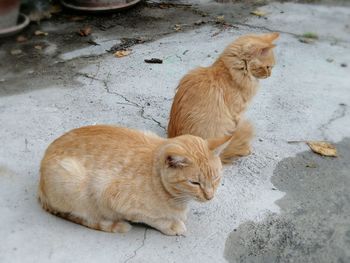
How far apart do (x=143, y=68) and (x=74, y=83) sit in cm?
71

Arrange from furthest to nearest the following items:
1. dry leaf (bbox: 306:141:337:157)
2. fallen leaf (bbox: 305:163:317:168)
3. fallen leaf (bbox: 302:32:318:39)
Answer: fallen leaf (bbox: 302:32:318:39) < dry leaf (bbox: 306:141:337:157) < fallen leaf (bbox: 305:163:317:168)

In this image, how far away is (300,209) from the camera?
9.48ft

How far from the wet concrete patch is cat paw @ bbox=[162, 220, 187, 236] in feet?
0.93

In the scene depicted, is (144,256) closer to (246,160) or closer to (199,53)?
(246,160)

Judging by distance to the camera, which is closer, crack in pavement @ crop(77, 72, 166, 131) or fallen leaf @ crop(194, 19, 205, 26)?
crack in pavement @ crop(77, 72, 166, 131)

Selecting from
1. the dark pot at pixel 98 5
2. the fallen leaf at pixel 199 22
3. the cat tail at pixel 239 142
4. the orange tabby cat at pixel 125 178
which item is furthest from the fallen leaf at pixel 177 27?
the orange tabby cat at pixel 125 178

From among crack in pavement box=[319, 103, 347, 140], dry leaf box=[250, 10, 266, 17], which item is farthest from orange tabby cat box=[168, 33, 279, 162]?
dry leaf box=[250, 10, 266, 17]

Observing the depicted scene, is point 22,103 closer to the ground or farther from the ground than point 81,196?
closer to the ground

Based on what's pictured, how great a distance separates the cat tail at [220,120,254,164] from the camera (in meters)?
3.13

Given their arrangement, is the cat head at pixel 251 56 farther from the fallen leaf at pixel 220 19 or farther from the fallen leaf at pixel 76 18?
the fallen leaf at pixel 76 18

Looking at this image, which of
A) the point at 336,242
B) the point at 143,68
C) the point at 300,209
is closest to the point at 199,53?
the point at 143,68

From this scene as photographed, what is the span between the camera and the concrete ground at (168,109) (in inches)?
→ 103

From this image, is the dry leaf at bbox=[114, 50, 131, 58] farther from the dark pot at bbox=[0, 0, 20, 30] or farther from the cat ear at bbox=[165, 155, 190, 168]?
the cat ear at bbox=[165, 155, 190, 168]

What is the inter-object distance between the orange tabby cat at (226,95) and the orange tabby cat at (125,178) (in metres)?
0.51
